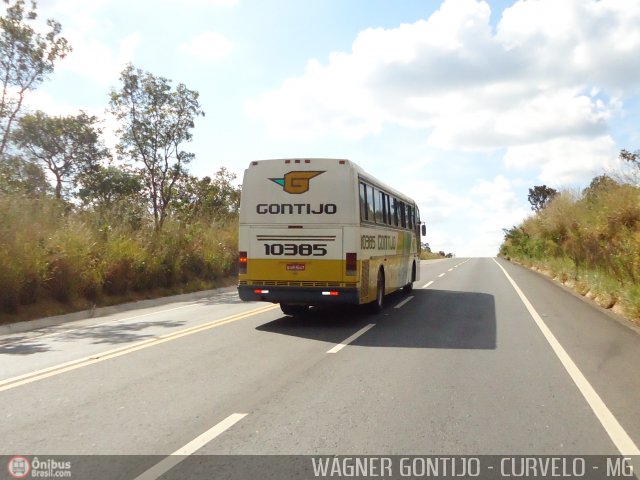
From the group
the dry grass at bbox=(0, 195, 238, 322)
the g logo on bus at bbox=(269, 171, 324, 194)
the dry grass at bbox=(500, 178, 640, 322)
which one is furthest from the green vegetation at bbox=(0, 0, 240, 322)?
the dry grass at bbox=(500, 178, 640, 322)

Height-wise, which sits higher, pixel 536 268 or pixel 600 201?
pixel 600 201

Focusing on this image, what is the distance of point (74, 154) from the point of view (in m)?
30.0

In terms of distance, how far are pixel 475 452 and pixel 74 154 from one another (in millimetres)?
30537

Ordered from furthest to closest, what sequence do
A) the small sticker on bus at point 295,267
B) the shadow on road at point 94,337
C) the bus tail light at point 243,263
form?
the bus tail light at point 243,263 < the small sticker on bus at point 295,267 < the shadow on road at point 94,337

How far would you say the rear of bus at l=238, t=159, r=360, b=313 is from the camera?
11.1m

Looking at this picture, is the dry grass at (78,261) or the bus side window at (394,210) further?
the bus side window at (394,210)

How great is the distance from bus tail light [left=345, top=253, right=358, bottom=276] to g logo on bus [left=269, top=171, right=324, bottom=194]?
67.7 inches

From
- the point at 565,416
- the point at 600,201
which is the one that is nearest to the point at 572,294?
the point at 600,201

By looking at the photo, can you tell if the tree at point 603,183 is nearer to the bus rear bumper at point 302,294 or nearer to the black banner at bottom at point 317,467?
the bus rear bumper at point 302,294

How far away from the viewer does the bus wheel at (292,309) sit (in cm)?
1310

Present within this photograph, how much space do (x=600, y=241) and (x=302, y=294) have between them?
12770mm

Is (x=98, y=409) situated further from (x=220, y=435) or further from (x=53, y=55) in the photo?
(x=53, y=55)
